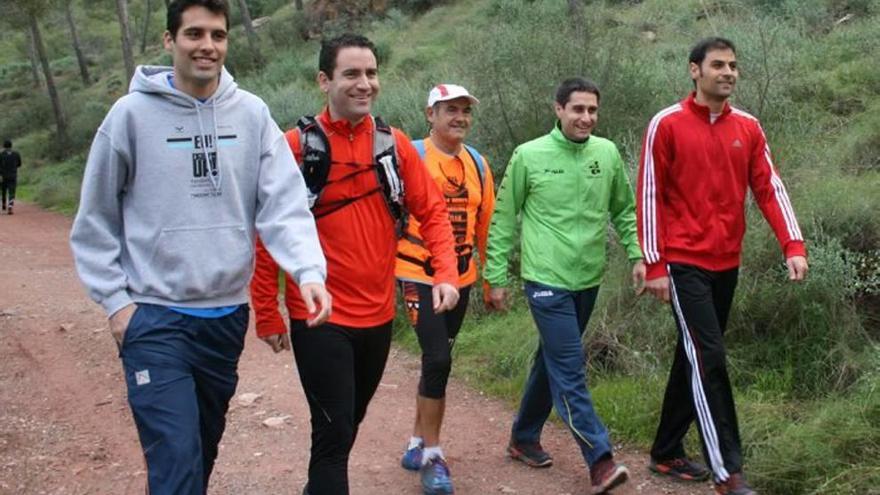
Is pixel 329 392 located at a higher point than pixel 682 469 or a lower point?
higher

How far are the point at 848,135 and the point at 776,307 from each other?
3.14 m

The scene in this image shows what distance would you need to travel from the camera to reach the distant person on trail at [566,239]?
16.1 ft

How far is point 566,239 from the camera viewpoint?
500 centimetres

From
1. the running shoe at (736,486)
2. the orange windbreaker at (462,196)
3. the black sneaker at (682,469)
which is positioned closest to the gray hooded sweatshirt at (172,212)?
the orange windbreaker at (462,196)

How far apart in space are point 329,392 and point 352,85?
1.29 m

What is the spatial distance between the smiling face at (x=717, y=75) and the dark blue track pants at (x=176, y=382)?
2631 mm

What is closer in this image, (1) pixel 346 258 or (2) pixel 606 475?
(1) pixel 346 258

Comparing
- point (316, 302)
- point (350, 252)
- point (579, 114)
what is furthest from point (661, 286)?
point (316, 302)

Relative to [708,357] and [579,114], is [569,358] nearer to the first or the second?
[708,357]

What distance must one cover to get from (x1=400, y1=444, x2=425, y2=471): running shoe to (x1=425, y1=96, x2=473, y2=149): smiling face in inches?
69.1

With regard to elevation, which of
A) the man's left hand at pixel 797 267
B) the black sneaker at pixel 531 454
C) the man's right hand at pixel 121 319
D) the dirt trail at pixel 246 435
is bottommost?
the dirt trail at pixel 246 435

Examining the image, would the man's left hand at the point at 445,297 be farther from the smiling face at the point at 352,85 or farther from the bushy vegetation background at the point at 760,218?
the bushy vegetation background at the point at 760,218

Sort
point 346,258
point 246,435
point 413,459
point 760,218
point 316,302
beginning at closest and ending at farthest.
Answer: point 316,302 < point 346,258 < point 413,459 < point 246,435 < point 760,218

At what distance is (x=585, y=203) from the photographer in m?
5.04
